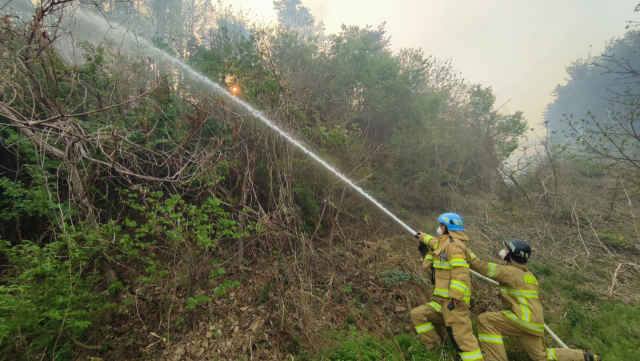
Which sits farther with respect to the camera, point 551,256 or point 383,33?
point 383,33

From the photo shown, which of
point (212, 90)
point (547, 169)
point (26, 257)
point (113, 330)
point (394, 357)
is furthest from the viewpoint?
point (547, 169)

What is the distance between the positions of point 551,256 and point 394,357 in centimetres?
534

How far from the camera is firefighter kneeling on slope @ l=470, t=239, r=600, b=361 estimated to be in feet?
9.96

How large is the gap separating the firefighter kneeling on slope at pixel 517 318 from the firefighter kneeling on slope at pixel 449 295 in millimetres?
238

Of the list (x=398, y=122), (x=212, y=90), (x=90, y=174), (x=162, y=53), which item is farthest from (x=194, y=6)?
(x=90, y=174)

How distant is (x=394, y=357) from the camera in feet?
11.0

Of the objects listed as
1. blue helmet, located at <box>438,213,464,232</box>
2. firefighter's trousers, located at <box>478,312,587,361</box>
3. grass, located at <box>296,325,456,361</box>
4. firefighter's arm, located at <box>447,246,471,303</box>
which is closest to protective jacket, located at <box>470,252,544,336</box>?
firefighter's trousers, located at <box>478,312,587,361</box>

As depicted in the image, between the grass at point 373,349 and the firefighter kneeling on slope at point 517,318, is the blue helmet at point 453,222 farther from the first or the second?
the grass at point 373,349

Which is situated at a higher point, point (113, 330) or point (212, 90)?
point (212, 90)

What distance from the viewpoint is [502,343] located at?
318cm

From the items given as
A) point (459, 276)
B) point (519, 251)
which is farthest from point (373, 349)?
point (519, 251)

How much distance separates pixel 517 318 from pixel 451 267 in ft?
3.04

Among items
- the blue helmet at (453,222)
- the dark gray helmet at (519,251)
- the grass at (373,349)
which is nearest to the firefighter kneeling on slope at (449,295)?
the blue helmet at (453,222)

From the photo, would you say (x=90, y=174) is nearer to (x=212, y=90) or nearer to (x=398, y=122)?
(x=212, y=90)
